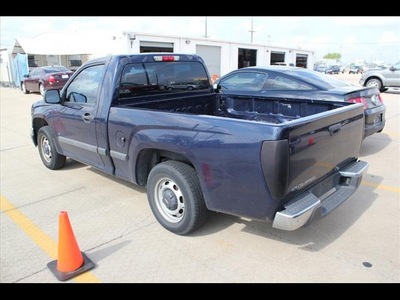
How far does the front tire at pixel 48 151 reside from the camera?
5.49 metres

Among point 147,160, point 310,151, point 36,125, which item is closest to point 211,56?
point 36,125

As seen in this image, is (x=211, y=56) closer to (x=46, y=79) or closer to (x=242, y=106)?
(x=46, y=79)

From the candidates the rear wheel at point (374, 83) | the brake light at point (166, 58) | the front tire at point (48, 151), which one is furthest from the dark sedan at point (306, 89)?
the rear wheel at point (374, 83)

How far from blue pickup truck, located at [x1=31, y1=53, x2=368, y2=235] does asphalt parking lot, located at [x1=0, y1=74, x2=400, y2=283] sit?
345 mm

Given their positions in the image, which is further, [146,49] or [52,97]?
[146,49]

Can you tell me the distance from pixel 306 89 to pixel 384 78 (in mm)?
13855

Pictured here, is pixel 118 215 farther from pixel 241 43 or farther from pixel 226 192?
pixel 241 43

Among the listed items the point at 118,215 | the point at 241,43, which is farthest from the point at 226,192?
the point at 241,43

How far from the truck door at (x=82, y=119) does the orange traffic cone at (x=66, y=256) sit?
1.44 metres

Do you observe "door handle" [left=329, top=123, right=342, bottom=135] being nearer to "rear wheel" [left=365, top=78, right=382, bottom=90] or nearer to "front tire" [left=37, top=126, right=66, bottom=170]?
"front tire" [left=37, top=126, right=66, bottom=170]

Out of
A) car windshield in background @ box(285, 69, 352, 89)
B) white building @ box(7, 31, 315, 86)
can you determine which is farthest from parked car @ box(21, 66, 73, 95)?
car windshield in background @ box(285, 69, 352, 89)

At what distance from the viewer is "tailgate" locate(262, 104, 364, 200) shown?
2.58 metres

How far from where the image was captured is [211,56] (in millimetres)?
25641
